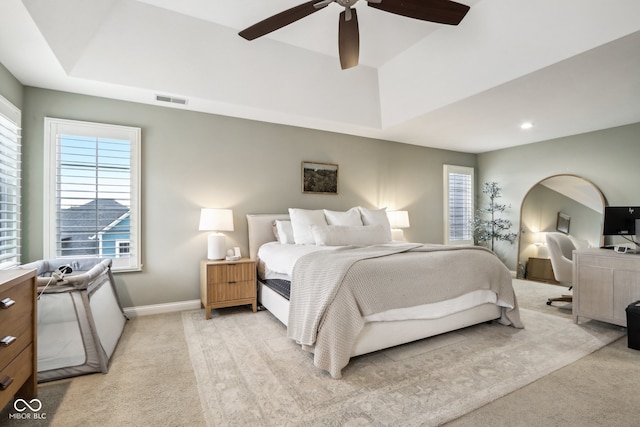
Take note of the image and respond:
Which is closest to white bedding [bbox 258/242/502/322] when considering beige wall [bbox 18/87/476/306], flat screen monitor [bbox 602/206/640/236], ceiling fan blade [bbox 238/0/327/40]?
beige wall [bbox 18/87/476/306]

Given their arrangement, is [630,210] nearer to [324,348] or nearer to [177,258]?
[324,348]

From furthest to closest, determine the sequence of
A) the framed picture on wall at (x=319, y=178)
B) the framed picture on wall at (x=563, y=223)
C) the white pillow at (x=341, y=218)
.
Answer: the framed picture on wall at (x=563, y=223), the framed picture on wall at (x=319, y=178), the white pillow at (x=341, y=218)

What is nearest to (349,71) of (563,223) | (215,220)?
(215,220)

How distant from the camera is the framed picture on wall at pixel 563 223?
4.89 meters

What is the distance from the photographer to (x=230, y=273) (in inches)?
136

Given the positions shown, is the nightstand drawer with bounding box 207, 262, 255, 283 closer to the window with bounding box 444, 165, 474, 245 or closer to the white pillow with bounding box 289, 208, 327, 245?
the white pillow with bounding box 289, 208, 327, 245

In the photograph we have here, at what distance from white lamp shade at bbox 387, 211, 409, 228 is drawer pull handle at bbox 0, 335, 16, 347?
4462 mm

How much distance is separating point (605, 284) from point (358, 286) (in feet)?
8.84

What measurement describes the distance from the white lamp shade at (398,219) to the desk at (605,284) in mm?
2248

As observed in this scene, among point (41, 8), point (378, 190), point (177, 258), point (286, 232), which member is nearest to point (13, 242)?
point (177, 258)

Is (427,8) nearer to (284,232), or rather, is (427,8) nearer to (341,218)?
(341,218)

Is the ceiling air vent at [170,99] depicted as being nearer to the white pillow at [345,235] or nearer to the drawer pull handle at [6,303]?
the white pillow at [345,235]

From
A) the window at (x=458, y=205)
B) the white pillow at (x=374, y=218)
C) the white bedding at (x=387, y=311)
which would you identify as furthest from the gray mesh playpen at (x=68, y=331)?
the window at (x=458, y=205)

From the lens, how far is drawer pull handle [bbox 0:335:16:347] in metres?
1.46
